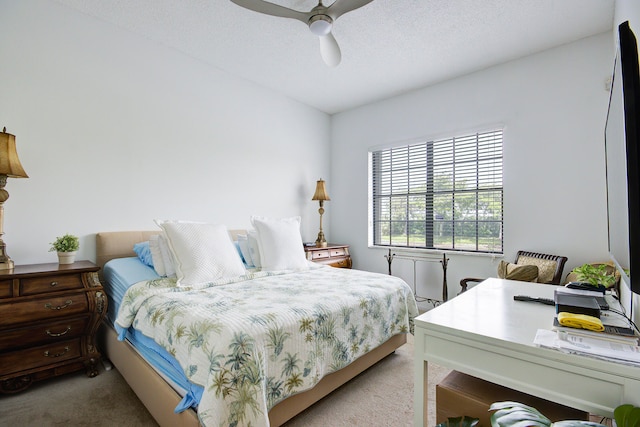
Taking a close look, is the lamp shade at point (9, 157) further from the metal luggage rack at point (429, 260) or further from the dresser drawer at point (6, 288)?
the metal luggage rack at point (429, 260)

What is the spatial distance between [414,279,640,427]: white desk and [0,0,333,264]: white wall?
2.77m

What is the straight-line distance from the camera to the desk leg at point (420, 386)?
44.6 inches

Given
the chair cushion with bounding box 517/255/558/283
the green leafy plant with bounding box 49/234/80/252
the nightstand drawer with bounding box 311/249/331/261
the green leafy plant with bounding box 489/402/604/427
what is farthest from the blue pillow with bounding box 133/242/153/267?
the chair cushion with bounding box 517/255/558/283

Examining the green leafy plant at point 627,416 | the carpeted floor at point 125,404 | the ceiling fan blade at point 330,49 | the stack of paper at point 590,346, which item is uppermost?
the ceiling fan blade at point 330,49

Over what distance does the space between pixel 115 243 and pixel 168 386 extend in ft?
5.42

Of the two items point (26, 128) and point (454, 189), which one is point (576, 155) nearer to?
point (454, 189)

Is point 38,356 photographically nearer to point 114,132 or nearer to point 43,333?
point 43,333

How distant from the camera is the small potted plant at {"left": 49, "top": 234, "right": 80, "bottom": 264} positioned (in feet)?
7.57

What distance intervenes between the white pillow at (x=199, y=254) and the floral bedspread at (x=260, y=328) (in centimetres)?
9

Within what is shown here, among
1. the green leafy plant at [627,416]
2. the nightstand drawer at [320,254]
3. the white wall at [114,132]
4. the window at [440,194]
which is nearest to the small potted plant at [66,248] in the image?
the white wall at [114,132]

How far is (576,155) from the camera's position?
2875 mm

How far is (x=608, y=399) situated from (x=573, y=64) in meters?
3.25

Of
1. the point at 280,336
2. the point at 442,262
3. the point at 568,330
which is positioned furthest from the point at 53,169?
the point at 442,262

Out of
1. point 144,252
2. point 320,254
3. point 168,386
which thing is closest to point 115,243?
point 144,252
